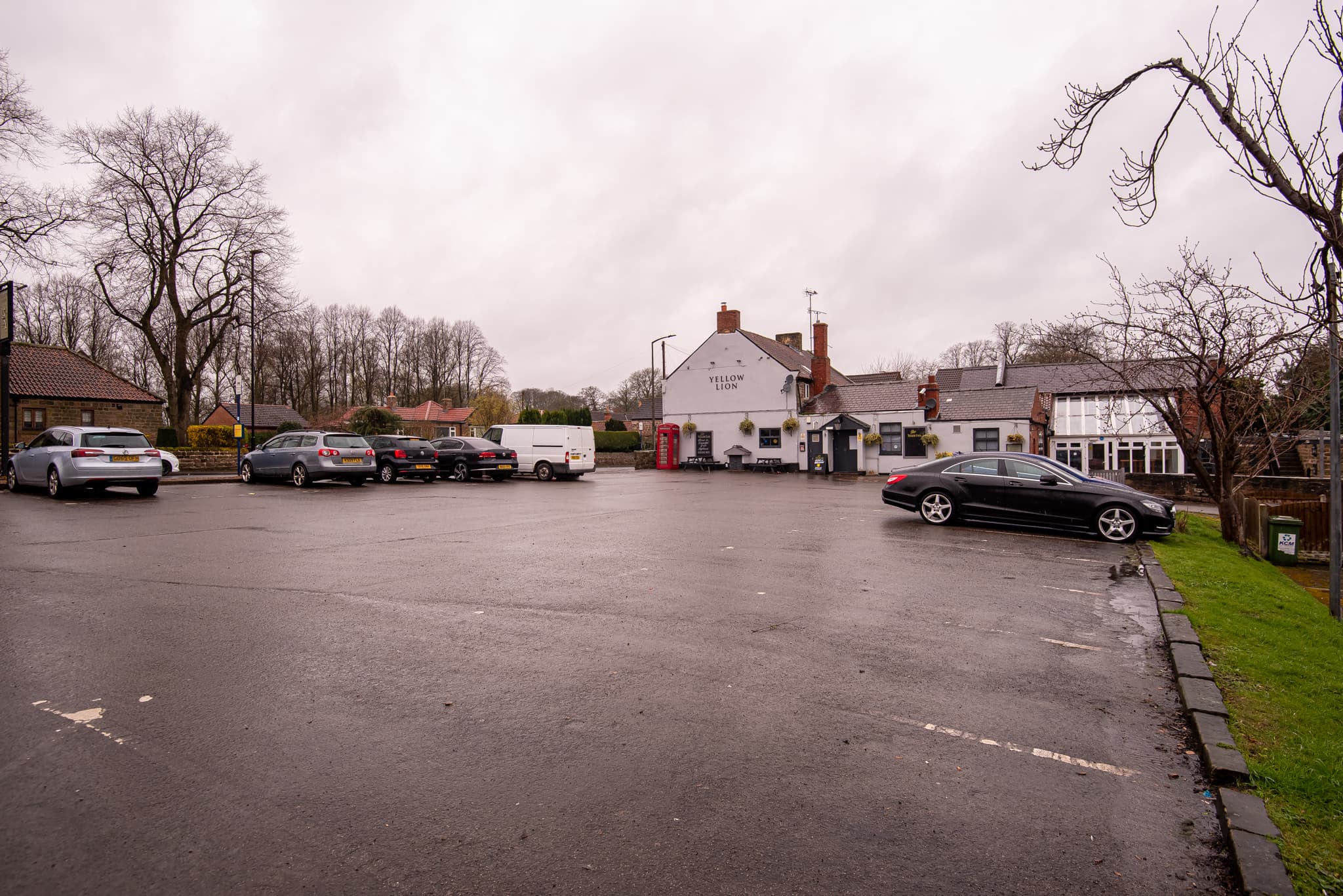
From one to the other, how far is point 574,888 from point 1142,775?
9.30 ft

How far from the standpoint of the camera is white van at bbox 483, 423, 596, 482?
84.3ft

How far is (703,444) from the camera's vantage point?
42531mm

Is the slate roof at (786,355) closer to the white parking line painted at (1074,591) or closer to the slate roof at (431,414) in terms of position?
the white parking line painted at (1074,591)

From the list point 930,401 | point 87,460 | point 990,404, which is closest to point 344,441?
point 87,460

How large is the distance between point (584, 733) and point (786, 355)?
135ft

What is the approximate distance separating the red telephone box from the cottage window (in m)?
16.5

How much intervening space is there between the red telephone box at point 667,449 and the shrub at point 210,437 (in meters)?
21.8

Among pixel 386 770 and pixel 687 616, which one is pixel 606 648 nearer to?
pixel 687 616

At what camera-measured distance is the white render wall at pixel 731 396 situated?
131 feet

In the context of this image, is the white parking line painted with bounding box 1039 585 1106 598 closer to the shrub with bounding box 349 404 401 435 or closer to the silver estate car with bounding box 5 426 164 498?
the silver estate car with bounding box 5 426 164 498

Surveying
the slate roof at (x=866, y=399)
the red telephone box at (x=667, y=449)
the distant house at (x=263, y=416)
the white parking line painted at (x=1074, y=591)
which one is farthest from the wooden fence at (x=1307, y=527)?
the distant house at (x=263, y=416)

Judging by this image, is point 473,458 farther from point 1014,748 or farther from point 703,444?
point 1014,748

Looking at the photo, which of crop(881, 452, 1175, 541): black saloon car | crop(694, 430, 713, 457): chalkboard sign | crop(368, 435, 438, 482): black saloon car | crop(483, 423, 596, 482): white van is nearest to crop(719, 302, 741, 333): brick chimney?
crop(694, 430, 713, 457): chalkboard sign

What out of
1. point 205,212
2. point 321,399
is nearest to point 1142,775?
point 205,212
